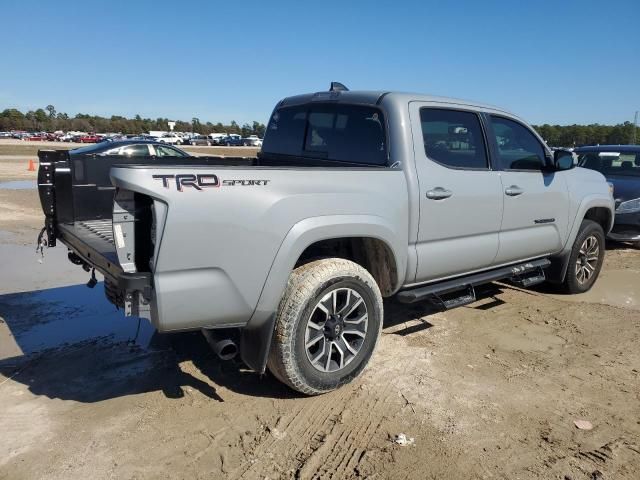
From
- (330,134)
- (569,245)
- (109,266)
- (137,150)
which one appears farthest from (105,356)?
(137,150)

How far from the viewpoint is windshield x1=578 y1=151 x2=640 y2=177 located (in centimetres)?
940

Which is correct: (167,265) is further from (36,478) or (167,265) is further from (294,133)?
(294,133)

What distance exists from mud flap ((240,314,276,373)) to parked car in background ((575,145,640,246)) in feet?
23.8

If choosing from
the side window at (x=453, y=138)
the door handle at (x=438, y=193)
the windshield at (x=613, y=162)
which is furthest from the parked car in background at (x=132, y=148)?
the door handle at (x=438, y=193)

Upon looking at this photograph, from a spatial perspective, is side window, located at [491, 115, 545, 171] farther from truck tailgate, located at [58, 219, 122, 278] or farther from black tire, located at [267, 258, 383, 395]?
truck tailgate, located at [58, 219, 122, 278]

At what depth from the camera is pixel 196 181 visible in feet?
9.34

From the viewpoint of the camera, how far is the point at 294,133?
16.4ft

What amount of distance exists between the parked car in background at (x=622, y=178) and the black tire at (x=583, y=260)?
2583 mm

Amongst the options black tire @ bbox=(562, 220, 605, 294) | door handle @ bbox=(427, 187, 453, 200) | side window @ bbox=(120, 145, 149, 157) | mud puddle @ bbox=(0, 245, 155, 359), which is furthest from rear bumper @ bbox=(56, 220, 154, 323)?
side window @ bbox=(120, 145, 149, 157)

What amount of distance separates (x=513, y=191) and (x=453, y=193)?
3.02 ft

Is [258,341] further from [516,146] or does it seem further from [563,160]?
[563,160]

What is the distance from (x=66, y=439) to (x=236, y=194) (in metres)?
1.73

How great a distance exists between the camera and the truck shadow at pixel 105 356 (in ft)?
12.2

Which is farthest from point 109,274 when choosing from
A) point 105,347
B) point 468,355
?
point 468,355
